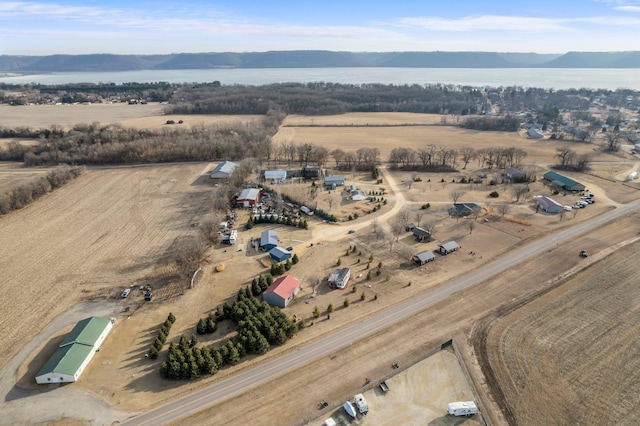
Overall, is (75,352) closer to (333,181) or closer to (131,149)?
(333,181)

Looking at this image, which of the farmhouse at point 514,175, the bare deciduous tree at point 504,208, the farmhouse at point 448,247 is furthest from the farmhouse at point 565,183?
the farmhouse at point 448,247

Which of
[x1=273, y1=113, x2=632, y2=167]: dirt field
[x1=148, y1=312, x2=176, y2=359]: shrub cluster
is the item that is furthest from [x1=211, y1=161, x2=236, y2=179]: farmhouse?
[x1=148, y1=312, x2=176, y2=359]: shrub cluster

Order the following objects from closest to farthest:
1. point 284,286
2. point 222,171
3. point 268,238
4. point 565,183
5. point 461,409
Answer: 1. point 461,409
2. point 284,286
3. point 268,238
4. point 565,183
5. point 222,171

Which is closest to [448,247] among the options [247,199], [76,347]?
[247,199]

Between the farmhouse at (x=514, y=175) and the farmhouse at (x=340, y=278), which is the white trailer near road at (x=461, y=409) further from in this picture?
the farmhouse at (x=514, y=175)

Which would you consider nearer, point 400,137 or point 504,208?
point 504,208

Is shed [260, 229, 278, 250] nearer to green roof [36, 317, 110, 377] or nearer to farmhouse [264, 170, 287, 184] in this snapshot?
green roof [36, 317, 110, 377]

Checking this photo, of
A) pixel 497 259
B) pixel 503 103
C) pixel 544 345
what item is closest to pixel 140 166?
pixel 497 259
